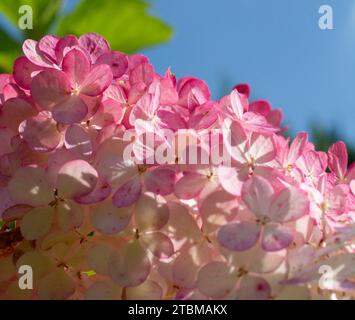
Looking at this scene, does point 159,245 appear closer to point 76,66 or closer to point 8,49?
point 76,66

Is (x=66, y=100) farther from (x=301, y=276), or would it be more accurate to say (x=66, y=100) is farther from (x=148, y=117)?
(x=301, y=276)

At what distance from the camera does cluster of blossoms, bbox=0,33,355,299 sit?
377mm

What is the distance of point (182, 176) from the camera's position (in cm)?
40

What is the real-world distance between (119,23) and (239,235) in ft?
2.54

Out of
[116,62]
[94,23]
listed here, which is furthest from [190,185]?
[94,23]

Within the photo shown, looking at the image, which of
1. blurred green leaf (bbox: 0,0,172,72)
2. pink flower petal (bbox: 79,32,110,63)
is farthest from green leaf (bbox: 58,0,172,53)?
pink flower petal (bbox: 79,32,110,63)

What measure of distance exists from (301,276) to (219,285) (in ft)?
0.14

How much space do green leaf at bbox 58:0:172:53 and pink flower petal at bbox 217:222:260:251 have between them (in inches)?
27.4

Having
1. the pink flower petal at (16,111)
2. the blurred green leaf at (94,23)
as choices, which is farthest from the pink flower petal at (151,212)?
the blurred green leaf at (94,23)

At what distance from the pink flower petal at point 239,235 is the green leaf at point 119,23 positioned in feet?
2.28

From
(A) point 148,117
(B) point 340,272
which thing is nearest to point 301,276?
(B) point 340,272

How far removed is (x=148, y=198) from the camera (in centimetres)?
39

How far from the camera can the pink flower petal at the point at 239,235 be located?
1.21ft

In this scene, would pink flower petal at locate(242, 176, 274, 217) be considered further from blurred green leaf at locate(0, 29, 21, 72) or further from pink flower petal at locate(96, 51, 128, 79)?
blurred green leaf at locate(0, 29, 21, 72)
